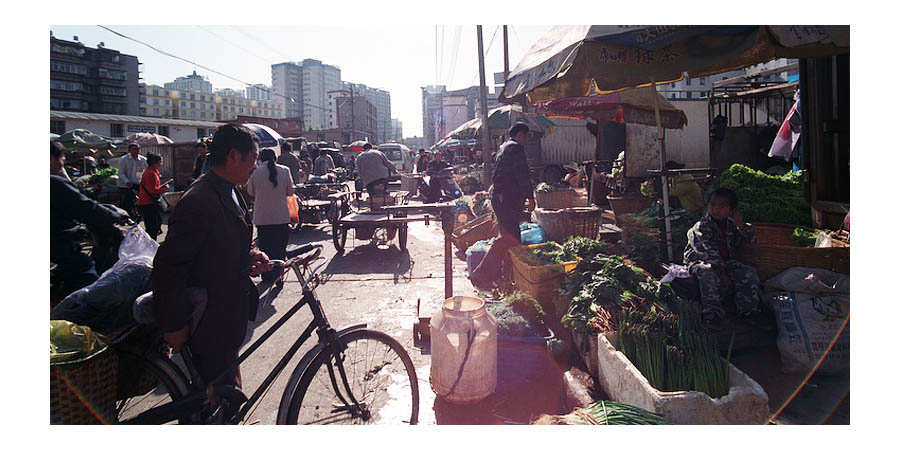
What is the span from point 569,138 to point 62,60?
76154 millimetres

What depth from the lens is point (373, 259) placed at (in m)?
7.81

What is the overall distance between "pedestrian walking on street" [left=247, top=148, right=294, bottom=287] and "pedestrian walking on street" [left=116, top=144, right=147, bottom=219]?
552cm

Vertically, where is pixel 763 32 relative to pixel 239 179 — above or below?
above

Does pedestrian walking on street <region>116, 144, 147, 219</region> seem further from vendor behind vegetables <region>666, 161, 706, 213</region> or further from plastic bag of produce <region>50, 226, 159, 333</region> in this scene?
vendor behind vegetables <region>666, 161, 706, 213</region>

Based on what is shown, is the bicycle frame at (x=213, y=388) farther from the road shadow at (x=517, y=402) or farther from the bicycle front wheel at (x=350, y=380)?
the road shadow at (x=517, y=402)

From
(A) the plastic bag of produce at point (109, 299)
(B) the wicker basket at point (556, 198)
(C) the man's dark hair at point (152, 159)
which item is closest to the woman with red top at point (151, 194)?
(C) the man's dark hair at point (152, 159)

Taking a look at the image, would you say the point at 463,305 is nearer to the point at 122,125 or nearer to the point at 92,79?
the point at 122,125

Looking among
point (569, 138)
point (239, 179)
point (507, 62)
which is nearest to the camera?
point (239, 179)

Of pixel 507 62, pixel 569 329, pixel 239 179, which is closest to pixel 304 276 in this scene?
pixel 239 179

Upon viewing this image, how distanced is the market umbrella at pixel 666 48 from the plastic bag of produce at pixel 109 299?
3172 millimetres

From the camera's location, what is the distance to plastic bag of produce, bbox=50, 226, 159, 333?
2.52 m

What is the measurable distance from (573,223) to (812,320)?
308 cm

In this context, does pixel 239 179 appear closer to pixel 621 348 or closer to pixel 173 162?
pixel 621 348

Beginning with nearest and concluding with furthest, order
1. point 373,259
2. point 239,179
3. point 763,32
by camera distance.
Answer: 1. point 239,179
2. point 763,32
3. point 373,259
